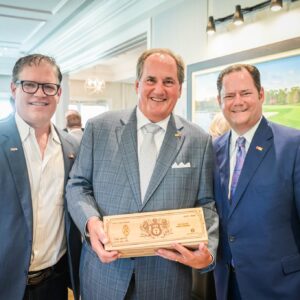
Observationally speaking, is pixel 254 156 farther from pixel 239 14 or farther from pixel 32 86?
pixel 239 14

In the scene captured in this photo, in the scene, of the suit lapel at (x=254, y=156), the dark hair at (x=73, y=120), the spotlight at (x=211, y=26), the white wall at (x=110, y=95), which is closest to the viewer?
the suit lapel at (x=254, y=156)

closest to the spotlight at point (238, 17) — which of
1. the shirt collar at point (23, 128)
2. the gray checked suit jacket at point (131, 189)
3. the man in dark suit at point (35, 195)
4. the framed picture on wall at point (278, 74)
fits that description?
the framed picture on wall at point (278, 74)

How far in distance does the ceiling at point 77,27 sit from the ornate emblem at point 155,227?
2645mm

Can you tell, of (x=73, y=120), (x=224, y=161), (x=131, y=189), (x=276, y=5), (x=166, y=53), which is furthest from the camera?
(x=73, y=120)

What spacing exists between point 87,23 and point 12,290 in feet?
13.7

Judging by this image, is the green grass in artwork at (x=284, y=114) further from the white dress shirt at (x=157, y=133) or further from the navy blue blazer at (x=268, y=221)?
the white dress shirt at (x=157, y=133)

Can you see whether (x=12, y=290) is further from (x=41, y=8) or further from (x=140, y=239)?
(x=41, y=8)

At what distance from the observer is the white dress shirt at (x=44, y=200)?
1.53 m

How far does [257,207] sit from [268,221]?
72 millimetres

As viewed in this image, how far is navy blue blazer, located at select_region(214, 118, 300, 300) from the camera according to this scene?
1451 millimetres

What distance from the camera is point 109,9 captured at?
419 cm

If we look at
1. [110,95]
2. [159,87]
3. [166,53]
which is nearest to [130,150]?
[159,87]

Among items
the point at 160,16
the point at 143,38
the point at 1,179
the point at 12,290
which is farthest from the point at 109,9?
the point at 12,290

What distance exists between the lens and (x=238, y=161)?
158cm
